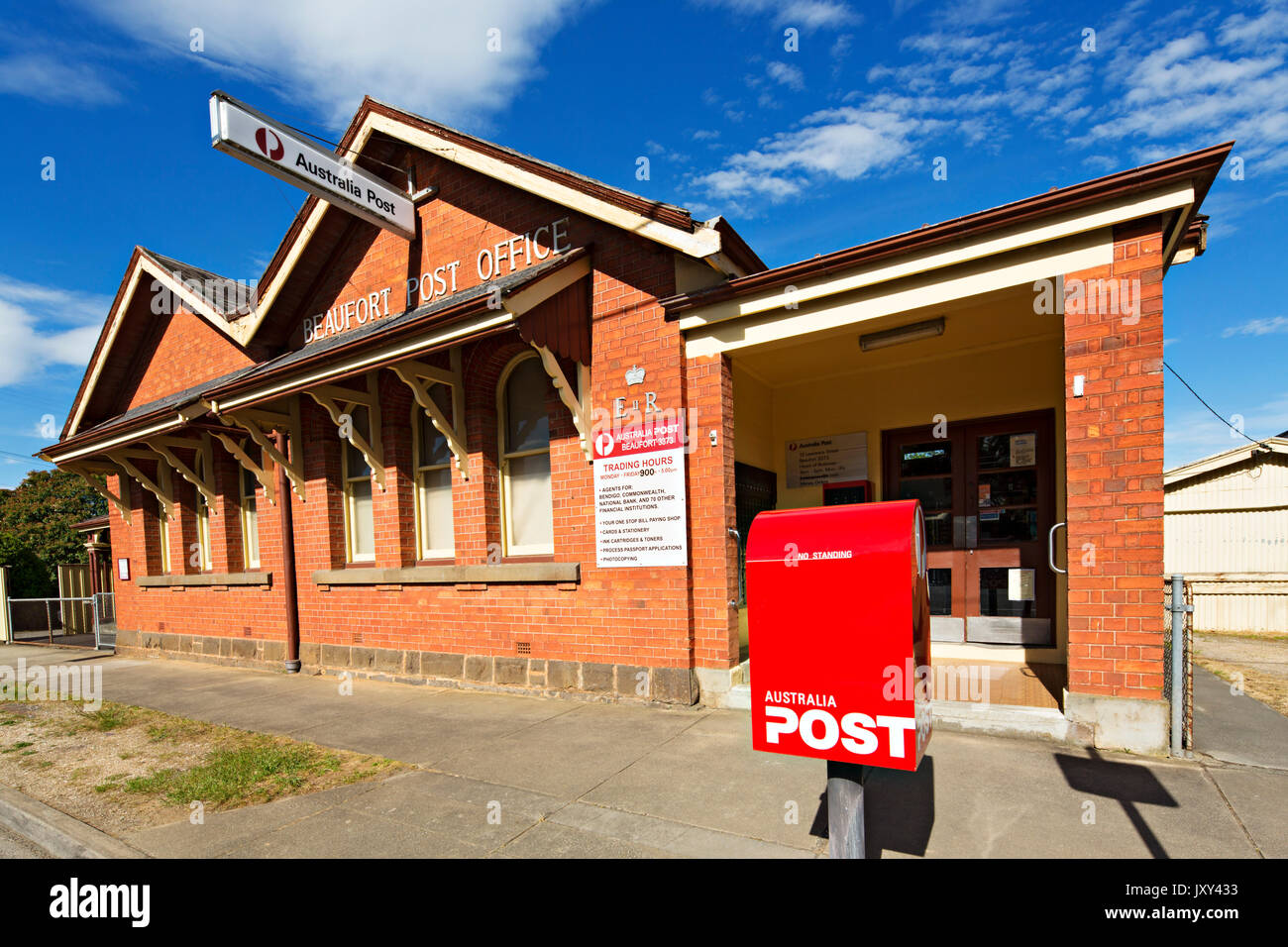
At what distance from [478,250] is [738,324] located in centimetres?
370

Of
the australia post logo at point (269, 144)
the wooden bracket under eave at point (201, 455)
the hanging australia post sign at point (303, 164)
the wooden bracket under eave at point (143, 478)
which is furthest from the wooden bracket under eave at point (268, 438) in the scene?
the wooden bracket under eave at point (143, 478)

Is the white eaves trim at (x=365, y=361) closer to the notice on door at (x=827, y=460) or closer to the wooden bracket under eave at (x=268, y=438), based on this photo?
the wooden bracket under eave at (x=268, y=438)

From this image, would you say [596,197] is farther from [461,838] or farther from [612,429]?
[461,838]

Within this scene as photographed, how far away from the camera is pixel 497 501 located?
802cm

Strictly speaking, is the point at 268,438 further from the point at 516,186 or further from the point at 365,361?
the point at 516,186

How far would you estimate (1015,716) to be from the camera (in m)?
4.97

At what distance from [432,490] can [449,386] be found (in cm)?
166

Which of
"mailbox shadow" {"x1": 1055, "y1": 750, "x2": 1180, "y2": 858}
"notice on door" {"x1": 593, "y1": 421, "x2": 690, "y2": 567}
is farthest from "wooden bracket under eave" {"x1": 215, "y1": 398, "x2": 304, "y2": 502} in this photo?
"mailbox shadow" {"x1": 1055, "y1": 750, "x2": 1180, "y2": 858}

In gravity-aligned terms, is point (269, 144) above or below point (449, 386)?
above

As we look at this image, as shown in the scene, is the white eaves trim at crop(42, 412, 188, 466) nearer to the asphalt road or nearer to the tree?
the asphalt road

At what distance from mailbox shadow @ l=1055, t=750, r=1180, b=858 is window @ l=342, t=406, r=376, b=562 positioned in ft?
29.0

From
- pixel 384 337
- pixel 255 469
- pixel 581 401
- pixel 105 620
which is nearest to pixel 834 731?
pixel 581 401
